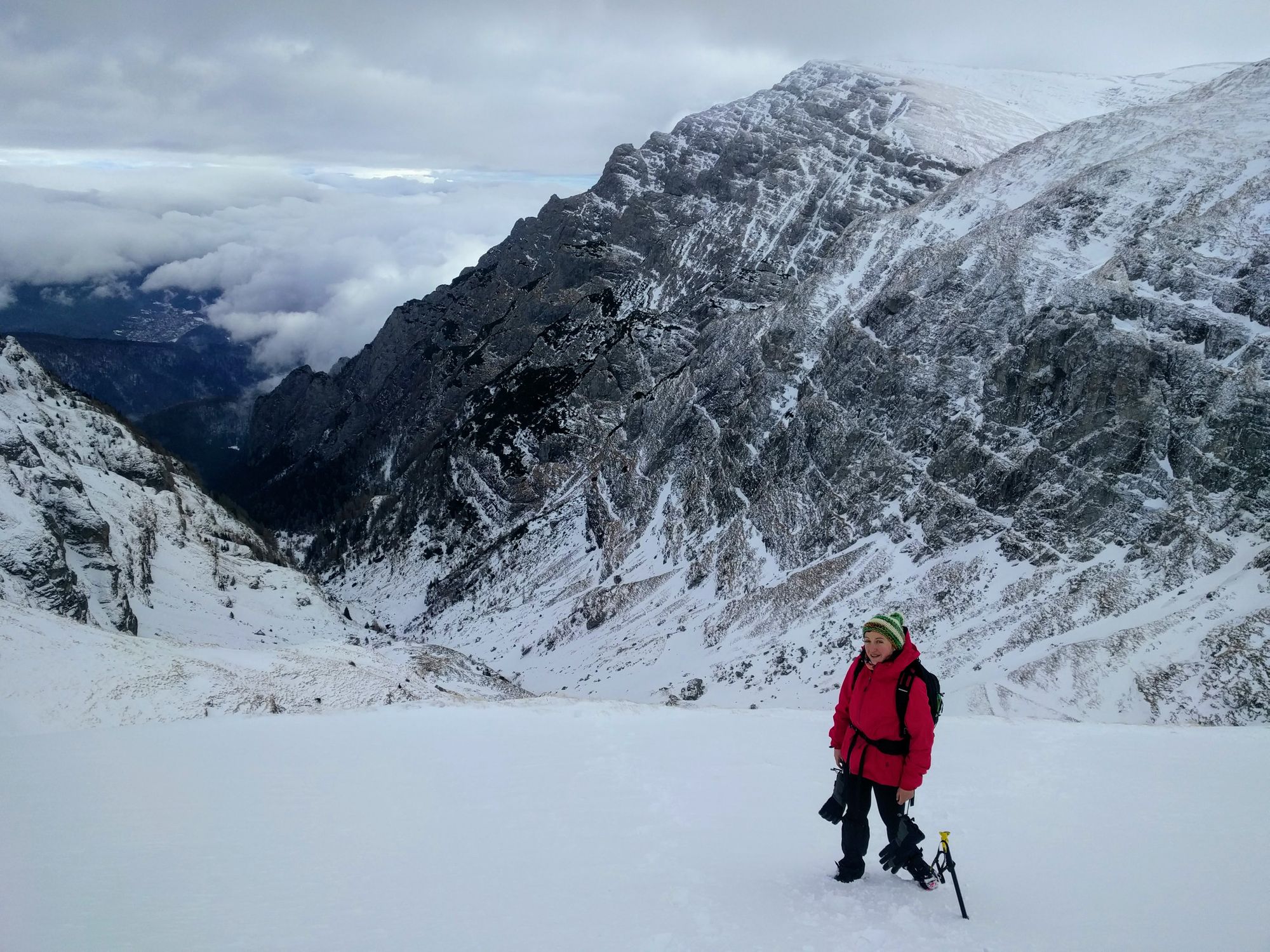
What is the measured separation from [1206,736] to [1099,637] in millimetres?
51891

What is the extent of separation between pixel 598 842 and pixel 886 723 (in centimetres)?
441

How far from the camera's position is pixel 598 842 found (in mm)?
10609

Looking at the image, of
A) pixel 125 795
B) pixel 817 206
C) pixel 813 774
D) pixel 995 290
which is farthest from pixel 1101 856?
pixel 817 206

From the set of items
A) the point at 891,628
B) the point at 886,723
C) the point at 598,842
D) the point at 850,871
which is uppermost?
the point at 891,628

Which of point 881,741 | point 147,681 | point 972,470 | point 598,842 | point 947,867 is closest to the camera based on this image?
point 947,867

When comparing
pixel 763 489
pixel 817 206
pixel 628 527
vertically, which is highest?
pixel 817 206

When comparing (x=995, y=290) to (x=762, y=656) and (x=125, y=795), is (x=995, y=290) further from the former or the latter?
(x=125, y=795)

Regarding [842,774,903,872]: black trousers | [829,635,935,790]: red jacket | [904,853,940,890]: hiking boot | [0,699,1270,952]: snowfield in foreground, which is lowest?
[0,699,1270,952]: snowfield in foreground

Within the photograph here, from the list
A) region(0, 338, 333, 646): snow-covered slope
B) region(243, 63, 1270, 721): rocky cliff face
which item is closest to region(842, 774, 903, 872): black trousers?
region(243, 63, 1270, 721): rocky cliff face

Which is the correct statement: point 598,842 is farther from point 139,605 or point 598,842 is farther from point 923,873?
point 139,605

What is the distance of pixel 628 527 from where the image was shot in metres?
131

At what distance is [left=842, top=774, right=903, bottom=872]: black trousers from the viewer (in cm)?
910

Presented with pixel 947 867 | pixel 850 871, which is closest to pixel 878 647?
pixel 947 867

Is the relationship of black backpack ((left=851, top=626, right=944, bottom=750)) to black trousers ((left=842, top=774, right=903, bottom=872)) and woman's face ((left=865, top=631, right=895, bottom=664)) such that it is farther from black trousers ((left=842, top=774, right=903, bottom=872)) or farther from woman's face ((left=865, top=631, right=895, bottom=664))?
black trousers ((left=842, top=774, right=903, bottom=872))
